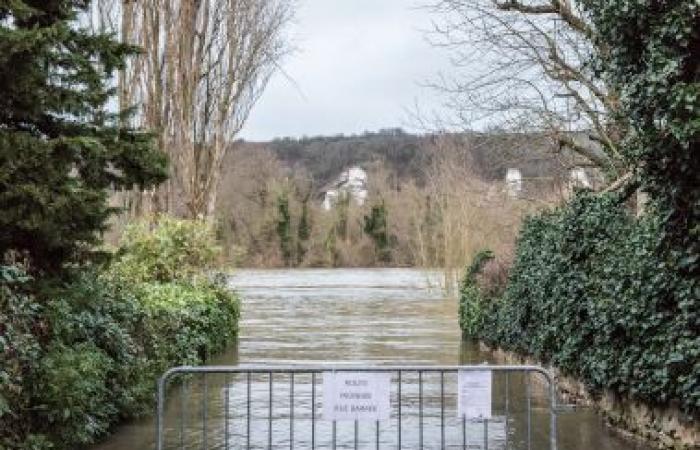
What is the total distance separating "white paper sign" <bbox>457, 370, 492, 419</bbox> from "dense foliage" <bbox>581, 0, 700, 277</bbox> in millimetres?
2122

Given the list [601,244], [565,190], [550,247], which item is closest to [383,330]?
[565,190]

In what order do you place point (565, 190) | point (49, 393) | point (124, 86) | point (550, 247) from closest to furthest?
point (49, 393) < point (550, 247) < point (565, 190) < point (124, 86)

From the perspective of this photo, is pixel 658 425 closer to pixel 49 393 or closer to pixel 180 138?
pixel 49 393

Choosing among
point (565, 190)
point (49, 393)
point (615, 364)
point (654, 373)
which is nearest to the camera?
point (49, 393)

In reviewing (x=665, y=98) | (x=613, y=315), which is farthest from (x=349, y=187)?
(x=665, y=98)

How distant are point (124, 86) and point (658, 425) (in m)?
16.3

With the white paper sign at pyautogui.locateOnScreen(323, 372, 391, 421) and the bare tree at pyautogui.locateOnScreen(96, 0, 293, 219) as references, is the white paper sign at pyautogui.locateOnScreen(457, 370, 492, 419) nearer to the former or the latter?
the white paper sign at pyautogui.locateOnScreen(323, 372, 391, 421)

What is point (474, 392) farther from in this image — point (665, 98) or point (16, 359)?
point (16, 359)

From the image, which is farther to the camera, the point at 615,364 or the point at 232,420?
the point at 232,420

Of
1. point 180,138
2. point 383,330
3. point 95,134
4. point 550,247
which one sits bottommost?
point 383,330

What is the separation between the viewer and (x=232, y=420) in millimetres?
10234

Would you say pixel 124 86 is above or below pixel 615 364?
above

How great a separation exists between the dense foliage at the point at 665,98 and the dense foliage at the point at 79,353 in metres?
4.75

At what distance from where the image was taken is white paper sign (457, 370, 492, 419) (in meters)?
6.56
